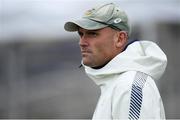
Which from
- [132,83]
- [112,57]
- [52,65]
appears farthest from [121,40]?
[52,65]

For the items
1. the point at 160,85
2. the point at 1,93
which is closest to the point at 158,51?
the point at 160,85

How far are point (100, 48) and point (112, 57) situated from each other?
0.07 m

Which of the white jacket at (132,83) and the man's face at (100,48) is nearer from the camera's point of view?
the white jacket at (132,83)

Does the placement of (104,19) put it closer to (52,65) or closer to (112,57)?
(112,57)

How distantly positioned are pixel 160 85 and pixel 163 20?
1377mm

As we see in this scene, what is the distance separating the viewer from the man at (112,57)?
130 inches

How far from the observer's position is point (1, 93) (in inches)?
572

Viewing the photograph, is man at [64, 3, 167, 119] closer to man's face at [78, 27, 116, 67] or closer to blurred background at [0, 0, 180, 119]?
man's face at [78, 27, 116, 67]

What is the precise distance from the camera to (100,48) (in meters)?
3.44

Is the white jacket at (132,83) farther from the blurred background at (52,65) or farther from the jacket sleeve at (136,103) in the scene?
the blurred background at (52,65)

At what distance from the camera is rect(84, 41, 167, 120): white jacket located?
320cm

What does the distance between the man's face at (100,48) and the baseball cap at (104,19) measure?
1.3 inches

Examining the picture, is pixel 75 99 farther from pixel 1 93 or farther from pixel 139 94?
pixel 139 94

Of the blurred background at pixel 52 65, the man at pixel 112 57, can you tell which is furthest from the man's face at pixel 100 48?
the blurred background at pixel 52 65
